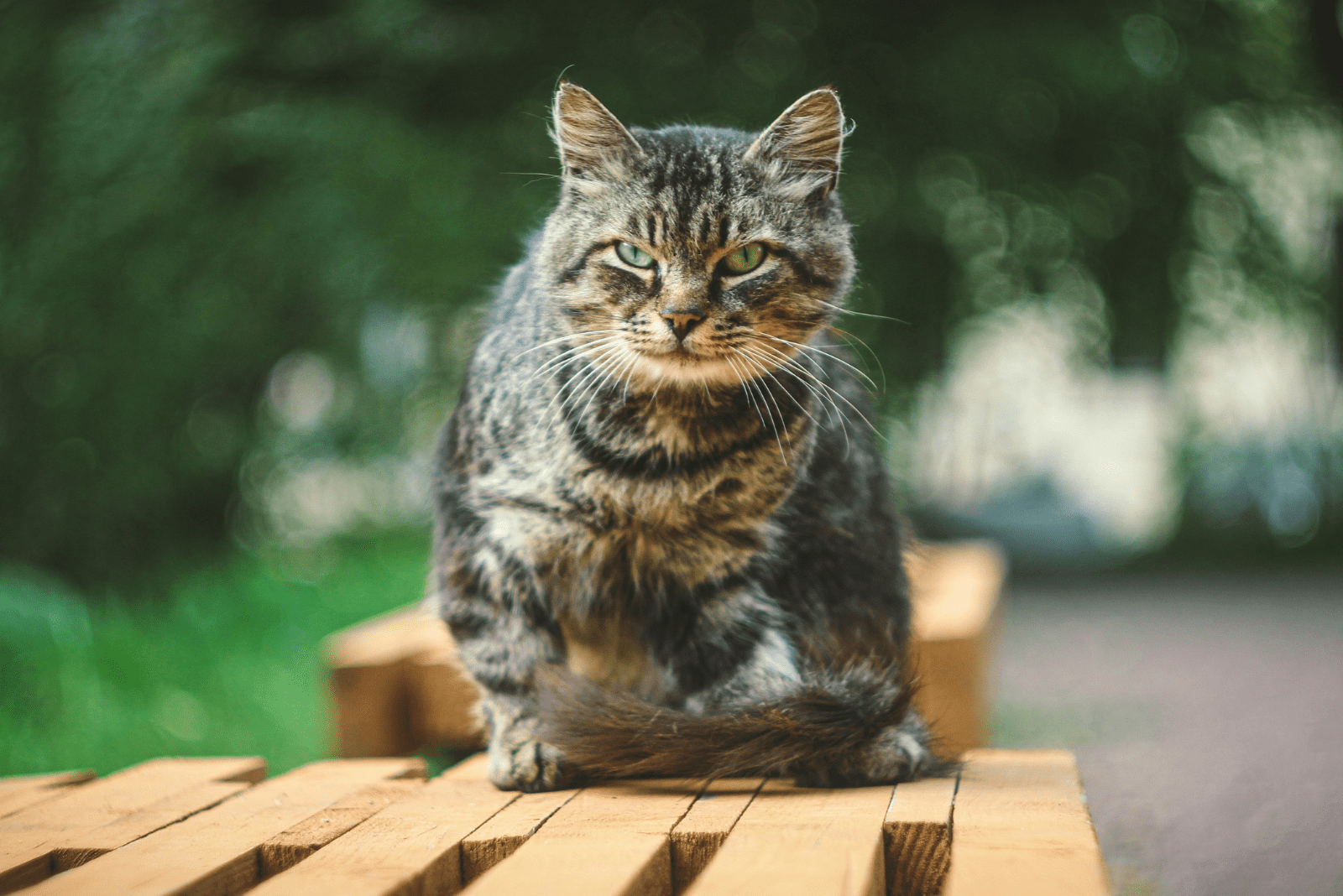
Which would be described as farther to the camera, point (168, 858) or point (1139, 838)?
point (1139, 838)

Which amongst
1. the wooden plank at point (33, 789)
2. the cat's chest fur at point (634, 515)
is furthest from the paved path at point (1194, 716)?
the wooden plank at point (33, 789)

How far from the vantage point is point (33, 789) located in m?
1.78

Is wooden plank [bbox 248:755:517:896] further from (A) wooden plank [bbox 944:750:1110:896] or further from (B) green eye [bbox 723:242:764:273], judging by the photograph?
(B) green eye [bbox 723:242:764:273]

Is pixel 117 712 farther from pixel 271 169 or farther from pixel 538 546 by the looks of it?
pixel 271 169

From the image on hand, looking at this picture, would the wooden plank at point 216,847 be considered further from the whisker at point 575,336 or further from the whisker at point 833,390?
the whisker at point 833,390

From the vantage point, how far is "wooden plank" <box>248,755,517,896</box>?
4.05 ft

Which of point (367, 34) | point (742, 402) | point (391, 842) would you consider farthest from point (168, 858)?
point (367, 34)

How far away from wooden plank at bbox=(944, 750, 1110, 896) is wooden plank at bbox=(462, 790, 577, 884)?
0.53 metres

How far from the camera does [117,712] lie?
2.98 meters

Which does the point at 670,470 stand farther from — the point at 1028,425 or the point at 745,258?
the point at 1028,425

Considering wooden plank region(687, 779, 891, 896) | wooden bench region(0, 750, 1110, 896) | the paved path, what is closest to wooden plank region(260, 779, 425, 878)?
wooden bench region(0, 750, 1110, 896)

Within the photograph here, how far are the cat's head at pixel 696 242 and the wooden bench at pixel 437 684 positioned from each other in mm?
690

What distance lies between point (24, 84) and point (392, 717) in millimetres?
3246

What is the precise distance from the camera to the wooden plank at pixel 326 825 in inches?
55.2
